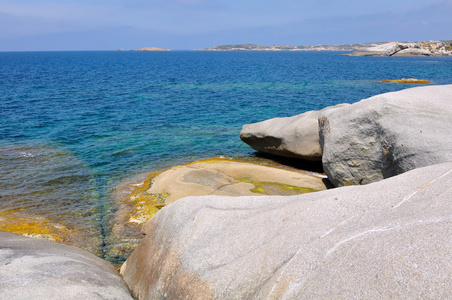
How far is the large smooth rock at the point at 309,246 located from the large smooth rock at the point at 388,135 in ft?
11.5

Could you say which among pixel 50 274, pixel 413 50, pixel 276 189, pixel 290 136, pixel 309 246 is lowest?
pixel 276 189

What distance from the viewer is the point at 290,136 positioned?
15.5 meters

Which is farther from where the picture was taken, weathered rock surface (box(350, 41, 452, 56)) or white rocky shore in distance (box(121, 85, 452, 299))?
weathered rock surface (box(350, 41, 452, 56))

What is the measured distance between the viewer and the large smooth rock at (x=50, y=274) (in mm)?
5035

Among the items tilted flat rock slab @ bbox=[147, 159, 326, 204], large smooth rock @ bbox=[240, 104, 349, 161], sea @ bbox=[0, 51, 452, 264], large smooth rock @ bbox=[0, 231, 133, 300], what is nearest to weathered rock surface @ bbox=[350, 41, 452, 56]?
sea @ bbox=[0, 51, 452, 264]

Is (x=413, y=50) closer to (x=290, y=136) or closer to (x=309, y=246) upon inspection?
(x=290, y=136)

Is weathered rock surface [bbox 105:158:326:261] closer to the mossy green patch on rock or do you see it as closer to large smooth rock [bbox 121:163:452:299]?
the mossy green patch on rock

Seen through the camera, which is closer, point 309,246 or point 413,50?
point 309,246

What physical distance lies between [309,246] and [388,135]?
259 inches

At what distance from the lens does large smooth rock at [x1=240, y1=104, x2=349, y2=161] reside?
1483 centimetres

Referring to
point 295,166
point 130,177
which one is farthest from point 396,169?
point 130,177

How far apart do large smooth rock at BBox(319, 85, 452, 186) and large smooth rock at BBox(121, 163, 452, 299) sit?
3.50 m

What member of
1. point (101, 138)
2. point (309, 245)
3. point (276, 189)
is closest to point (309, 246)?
point (309, 245)

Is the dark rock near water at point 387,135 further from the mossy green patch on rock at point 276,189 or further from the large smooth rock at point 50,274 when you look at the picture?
the large smooth rock at point 50,274
